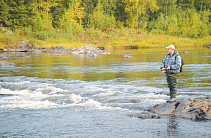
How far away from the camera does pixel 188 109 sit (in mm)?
9383

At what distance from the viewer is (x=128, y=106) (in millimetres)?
11062

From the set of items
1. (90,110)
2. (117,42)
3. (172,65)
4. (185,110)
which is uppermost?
(172,65)

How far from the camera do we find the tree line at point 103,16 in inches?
2694

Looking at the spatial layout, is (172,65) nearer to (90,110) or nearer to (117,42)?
(90,110)

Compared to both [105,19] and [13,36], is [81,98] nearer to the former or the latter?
[13,36]

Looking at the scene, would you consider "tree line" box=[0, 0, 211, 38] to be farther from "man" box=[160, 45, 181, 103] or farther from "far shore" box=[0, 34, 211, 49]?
"man" box=[160, 45, 181, 103]

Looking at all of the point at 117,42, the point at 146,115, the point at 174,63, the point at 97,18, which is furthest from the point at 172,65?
the point at 97,18

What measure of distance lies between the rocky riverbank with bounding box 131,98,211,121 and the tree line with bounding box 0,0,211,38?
58875 mm

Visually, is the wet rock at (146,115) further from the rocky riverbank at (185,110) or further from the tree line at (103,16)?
the tree line at (103,16)

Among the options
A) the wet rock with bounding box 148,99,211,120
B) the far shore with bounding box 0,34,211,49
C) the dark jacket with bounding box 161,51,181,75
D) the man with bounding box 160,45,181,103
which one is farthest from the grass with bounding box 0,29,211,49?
the wet rock with bounding box 148,99,211,120

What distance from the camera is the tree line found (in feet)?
225

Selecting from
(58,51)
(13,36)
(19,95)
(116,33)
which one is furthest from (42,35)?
(19,95)

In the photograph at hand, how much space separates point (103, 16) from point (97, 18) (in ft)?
8.91

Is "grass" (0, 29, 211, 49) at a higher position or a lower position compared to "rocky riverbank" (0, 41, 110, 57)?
higher
